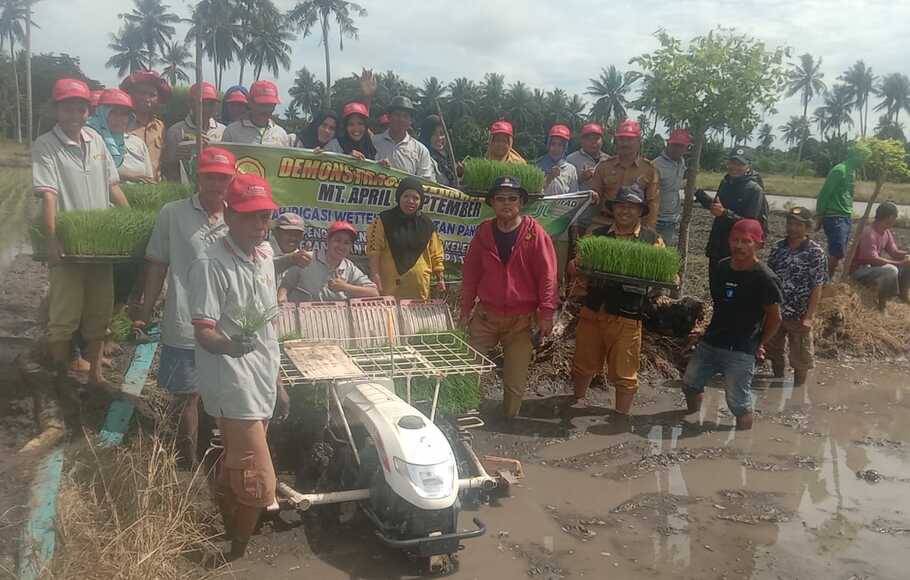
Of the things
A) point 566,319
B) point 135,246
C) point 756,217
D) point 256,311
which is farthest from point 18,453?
point 756,217

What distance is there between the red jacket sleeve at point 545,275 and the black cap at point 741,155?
302 cm

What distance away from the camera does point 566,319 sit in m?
7.95

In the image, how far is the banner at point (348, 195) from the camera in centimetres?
650

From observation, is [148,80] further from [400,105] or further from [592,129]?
[592,129]

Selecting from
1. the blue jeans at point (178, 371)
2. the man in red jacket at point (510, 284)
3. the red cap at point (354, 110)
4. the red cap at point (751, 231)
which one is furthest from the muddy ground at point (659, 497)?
the red cap at point (354, 110)

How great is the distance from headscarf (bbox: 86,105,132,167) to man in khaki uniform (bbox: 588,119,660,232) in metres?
4.37

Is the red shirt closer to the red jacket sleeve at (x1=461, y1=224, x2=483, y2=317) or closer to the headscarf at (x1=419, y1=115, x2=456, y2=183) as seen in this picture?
the red jacket sleeve at (x1=461, y1=224, x2=483, y2=317)

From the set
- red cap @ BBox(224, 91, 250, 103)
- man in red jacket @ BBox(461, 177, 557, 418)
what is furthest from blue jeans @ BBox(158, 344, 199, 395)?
red cap @ BBox(224, 91, 250, 103)

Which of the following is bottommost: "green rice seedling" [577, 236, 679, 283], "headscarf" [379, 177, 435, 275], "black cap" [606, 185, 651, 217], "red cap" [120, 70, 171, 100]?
"green rice seedling" [577, 236, 679, 283]

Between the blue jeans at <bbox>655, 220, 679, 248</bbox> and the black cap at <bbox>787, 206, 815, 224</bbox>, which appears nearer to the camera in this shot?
the black cap at <bbox>787, 206, 815, 224</bbox>

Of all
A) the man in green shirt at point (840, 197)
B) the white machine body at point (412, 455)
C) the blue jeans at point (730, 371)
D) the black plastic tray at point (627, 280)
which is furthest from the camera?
the man in green shirt at point (840, 197)

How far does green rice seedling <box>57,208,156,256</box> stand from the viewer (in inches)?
189

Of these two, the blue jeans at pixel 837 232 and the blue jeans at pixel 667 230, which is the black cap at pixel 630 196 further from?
the blue jeans at pixel 837 232

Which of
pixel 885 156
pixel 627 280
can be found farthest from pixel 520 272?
pixel 885 156
